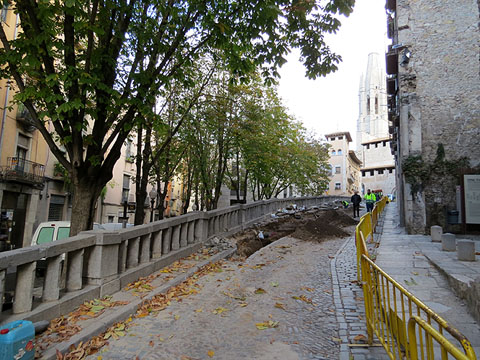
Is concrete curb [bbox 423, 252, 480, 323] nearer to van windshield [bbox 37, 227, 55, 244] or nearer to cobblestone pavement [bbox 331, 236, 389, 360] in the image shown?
cobblestone pavement [bbox 331, 236, 389, 360]

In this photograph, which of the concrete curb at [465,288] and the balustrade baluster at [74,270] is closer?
the concrete curb at [465,288]

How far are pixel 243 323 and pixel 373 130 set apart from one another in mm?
93806

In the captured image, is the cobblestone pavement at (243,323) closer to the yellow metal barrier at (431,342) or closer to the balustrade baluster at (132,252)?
the balustrade baluster at (132,252)

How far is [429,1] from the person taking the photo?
1463 cm

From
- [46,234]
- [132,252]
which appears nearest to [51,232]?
[46,234]

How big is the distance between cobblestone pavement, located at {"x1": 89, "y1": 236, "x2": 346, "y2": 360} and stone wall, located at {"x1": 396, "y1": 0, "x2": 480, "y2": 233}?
27.9 ft

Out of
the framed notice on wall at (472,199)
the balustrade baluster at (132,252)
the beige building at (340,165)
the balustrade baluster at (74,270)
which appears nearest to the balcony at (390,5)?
the framed notice on wall at (472,199)

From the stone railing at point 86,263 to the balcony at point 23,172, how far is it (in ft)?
37.7

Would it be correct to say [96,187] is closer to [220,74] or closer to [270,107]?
[220,74]

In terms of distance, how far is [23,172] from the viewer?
1862cm

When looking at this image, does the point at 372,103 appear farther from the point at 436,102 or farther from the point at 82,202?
the point at 82,202

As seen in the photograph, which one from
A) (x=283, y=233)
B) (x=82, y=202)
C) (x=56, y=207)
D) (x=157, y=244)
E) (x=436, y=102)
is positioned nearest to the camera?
(x=82, y=202)

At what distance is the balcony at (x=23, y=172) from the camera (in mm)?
17559

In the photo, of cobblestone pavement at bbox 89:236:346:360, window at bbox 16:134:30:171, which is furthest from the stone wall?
window at bbox 16:134:30:171
